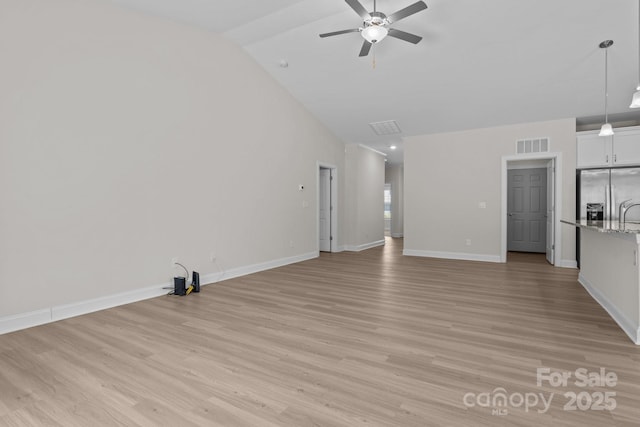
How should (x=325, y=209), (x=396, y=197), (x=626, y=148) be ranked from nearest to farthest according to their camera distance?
(x=626, y=148)
(x=325, y=209)
(x=396, y=197)

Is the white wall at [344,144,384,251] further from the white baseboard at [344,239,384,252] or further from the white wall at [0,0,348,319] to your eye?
the white wall at [0,0,348,319]

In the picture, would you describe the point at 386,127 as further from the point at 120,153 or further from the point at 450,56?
the point at 120,153

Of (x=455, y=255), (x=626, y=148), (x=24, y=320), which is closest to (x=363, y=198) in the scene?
(x=455, y=255)

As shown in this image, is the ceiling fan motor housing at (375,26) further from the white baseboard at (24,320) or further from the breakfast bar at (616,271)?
the white baseboard at (24,320)

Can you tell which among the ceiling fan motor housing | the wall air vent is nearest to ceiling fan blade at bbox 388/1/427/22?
the ceiling fan motor housing

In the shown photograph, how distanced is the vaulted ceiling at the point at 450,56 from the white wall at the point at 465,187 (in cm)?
35

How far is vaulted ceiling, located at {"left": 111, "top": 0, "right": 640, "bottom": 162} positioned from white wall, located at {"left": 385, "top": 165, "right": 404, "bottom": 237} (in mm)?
5524

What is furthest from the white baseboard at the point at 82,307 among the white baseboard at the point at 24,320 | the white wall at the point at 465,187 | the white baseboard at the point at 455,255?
the white wall at the point at 465,187

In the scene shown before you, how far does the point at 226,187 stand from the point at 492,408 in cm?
440

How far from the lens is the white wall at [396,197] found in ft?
40.2

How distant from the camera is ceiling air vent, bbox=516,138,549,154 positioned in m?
6.34

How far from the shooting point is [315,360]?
2455 millimetres

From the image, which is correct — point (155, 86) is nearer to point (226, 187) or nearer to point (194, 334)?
point (226, 187)

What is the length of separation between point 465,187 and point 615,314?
407cm
